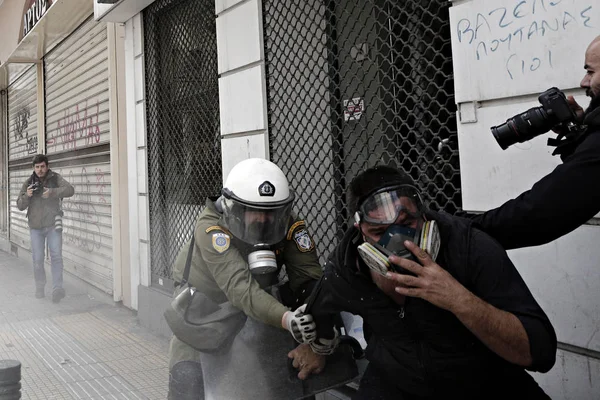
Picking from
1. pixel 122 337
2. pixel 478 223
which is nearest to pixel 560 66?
pixel 478 223

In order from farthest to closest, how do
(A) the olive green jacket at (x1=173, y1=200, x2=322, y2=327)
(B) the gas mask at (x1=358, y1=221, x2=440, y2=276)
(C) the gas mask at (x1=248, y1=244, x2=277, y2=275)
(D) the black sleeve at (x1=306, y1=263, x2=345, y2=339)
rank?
(C) the gas mask at (x1=248, y1=244, x2=277, y2=275) → (A) the olive green jacket at (x1=173, y1=200, x2=322, y2=327) → (D) the black sleeve at (x1=306, y1=263, x2=345, y2=339) → (B) the gas mask at (x1=358, y1=221, x2=440, y2=276)

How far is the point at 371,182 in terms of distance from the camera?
77.7 inches

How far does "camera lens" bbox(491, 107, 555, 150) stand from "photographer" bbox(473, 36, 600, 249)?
3.8 inches

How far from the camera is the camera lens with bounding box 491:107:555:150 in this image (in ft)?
6.56

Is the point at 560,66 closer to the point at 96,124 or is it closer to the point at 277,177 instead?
the point at 277,177

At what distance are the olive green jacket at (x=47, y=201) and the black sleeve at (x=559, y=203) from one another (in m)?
7.37

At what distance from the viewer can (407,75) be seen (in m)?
3.75

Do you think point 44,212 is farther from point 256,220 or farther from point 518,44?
point 518,44

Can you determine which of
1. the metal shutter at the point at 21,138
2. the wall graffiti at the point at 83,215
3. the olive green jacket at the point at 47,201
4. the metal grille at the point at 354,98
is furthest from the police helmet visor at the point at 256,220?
the metal shutter at the point at 21,138

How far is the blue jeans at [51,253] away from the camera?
8.43 meters

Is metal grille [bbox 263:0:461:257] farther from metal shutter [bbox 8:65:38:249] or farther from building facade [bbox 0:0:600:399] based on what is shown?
metal shutter [bbox 8:65:38:249]

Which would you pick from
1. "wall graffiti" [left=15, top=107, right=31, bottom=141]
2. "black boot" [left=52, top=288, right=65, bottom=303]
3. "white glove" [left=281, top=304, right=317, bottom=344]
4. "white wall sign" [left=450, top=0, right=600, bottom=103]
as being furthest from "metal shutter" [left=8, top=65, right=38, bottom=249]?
"white glove" [left=281, top=304, right=317, bottom=344]

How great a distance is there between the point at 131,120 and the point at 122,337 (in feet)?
8.82

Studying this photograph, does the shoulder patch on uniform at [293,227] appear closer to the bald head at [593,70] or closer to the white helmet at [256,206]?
the white helmet at [256,206]
